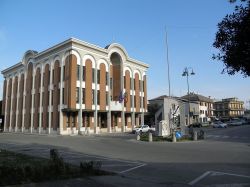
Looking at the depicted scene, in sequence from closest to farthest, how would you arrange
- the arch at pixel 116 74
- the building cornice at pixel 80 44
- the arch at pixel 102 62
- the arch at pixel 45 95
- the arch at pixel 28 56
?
the building cornice at pixel 80 44 → the arch at pixel 45 95 → the arch at pixel 102 62 → the arch at pixel 28 56 → the arch at pixel 116 74

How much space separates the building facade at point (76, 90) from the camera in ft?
164

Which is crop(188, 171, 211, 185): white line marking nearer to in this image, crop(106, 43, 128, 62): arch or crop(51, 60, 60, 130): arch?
crop(51, 60, 60, 130): arch

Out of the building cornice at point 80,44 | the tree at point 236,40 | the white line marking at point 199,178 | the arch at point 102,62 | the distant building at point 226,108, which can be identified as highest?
the building cornice at point 80,44

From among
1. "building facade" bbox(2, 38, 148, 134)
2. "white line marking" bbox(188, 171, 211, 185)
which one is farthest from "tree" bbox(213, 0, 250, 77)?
"building facade" bbox(2, 38, 148, 134)

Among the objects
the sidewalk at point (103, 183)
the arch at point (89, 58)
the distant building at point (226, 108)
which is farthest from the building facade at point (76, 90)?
the distant building at point (226, 108)

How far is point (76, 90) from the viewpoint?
49.7 m

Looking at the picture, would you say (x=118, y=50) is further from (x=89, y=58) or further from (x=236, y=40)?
(x=236, y=40)

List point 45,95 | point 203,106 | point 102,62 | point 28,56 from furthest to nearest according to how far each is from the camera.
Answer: point 203,106, point 28,56, point 102,62, point 45,95

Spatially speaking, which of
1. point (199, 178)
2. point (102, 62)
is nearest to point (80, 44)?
point (102, 62)

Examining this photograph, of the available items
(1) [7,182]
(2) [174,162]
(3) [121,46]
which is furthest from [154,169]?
(3) [121,46]

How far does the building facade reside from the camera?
1964 inches

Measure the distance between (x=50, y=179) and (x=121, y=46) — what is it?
5275 cm

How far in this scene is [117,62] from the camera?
61312 mm

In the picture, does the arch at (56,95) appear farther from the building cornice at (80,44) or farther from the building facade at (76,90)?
the building cornice at (80,44)
